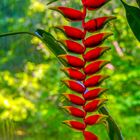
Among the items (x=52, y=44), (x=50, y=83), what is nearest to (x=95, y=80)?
(x=52, y=44)

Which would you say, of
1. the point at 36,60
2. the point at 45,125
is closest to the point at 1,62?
the point at 45,125

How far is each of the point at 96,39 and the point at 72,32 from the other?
0.03m

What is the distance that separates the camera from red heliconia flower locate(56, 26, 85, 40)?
491mm

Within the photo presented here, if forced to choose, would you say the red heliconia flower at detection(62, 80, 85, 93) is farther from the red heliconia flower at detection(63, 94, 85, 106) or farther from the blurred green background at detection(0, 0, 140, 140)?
the blurred green background at detection(0, 0, 140, 140)

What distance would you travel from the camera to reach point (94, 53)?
49 cm

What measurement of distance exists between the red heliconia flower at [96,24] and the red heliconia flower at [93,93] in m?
0.06

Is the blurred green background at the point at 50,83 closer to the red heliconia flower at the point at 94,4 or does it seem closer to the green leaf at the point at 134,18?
the green leaf at the point at 134,18

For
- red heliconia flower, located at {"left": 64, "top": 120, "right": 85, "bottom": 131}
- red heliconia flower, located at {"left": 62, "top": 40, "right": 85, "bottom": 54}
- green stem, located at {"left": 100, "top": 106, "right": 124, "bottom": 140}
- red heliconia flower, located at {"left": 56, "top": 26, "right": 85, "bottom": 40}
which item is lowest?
green stem, located at {"left": 100, "top": 106, "right": 124, "bottom": 140}

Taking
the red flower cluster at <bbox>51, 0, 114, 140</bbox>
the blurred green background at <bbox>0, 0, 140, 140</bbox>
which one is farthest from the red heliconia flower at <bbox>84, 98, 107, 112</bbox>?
the blurred green background at <bbox>0, 0, 140, 140</bbox>

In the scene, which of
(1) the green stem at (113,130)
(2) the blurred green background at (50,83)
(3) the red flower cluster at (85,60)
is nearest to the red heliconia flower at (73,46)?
(3) the red flower cluster at (85,60)

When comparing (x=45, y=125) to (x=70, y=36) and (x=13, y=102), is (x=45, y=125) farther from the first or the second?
(x=70, y=36)

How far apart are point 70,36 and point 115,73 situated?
2861mm

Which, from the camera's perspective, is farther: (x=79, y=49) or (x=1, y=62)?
(x=1, y=62)

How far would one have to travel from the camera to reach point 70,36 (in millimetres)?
493
